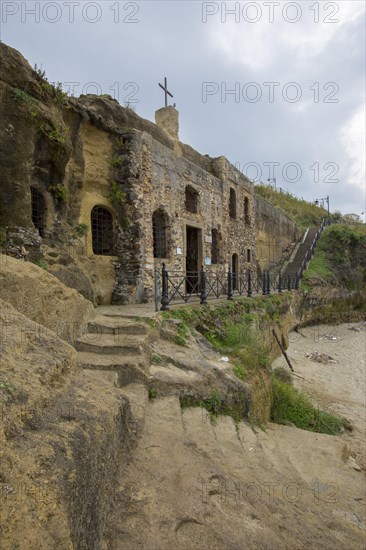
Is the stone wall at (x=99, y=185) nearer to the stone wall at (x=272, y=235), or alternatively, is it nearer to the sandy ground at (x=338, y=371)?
the stone wall at (x=272, y=235)

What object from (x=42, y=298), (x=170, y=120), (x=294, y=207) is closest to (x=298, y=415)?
(x=42, y=298)

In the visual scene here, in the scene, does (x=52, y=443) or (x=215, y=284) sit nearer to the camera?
(x=52, y=443)

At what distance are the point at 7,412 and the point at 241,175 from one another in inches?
634

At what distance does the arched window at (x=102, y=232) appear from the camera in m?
9.17

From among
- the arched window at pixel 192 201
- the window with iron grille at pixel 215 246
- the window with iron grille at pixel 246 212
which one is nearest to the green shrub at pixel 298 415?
the arched window at pixel 192 201

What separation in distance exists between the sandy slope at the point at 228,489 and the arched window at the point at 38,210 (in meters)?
4.74

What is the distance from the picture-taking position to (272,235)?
21.0m

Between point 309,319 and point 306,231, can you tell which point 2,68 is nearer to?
point 309,319

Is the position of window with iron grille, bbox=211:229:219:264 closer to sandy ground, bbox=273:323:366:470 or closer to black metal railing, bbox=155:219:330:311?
black metal railing, bbox=155:219:330:311

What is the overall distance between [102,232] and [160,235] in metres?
2.15

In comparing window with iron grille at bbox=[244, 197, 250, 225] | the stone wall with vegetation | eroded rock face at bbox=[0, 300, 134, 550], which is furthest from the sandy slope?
window with iron grille at bbox=[244, 197, 250, 225]

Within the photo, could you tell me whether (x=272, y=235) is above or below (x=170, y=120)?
below

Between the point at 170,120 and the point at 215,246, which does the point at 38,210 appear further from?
the point at 215,246

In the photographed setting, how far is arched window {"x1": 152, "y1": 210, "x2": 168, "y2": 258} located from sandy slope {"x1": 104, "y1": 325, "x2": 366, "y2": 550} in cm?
706
